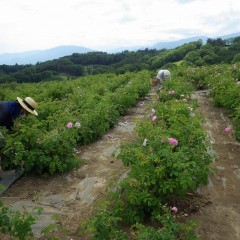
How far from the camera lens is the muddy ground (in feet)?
15.3

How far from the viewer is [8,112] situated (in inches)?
248

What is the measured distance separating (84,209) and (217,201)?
218cm

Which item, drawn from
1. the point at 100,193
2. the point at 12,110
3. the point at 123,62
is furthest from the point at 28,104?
the point at 123,62

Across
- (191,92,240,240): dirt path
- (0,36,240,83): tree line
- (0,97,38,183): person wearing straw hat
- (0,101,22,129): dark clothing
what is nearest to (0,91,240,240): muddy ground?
(191,92,240,240): dirt path

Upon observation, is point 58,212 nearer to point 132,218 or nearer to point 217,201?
point 132,218

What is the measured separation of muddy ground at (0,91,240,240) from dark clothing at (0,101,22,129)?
3.75 feet

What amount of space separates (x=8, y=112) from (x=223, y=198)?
4.28m

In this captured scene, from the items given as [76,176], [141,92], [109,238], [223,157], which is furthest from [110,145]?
[141,92]

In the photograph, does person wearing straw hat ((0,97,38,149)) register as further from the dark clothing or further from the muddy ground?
the muddy ground

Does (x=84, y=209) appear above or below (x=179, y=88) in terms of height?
below

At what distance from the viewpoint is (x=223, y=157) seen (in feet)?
24.0

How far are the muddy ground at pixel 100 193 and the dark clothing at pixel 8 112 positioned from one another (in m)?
1.14

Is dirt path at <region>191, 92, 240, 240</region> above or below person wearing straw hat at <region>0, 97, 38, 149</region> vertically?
below

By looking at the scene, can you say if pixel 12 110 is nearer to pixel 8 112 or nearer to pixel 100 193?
pixel 8 112
